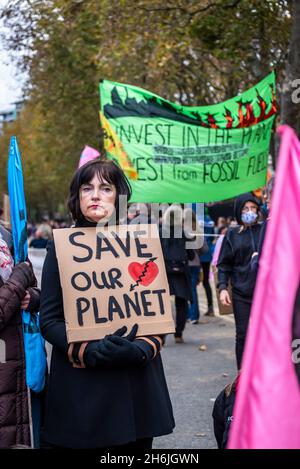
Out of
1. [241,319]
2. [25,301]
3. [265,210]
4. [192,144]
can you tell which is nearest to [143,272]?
[25,301]

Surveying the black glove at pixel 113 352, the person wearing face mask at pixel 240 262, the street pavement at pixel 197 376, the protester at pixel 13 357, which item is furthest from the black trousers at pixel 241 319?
the black glove at pixel 113 352

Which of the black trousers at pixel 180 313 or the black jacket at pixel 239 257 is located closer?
the black jacket at pixel 239 257

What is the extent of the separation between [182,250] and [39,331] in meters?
6.40

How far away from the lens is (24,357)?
320 cm

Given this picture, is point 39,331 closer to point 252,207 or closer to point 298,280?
point 298,280

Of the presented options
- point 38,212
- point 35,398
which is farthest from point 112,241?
point 38,212

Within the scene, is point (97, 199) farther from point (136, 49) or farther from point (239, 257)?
point (136, 49)

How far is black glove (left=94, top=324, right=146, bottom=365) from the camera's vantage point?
9.20 feet

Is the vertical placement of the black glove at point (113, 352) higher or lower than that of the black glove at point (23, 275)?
lower

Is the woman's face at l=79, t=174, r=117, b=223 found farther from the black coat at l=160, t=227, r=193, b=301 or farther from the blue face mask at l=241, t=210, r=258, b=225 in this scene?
the black coat at l=160, t=227, r=193, b=301

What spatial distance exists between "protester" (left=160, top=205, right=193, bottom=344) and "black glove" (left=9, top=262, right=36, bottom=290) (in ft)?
19.6

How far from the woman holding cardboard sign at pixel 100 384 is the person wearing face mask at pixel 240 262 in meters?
3.40

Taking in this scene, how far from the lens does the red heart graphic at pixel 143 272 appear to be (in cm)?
300

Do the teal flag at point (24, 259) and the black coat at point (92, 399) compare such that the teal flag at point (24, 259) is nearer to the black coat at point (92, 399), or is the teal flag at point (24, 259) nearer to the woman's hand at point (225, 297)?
the black coat at point (92, 399)
